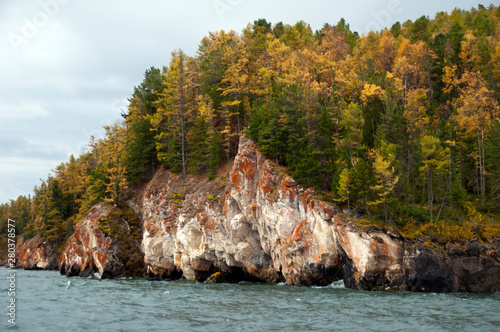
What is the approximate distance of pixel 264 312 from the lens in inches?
773

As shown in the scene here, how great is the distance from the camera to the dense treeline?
3622 cm

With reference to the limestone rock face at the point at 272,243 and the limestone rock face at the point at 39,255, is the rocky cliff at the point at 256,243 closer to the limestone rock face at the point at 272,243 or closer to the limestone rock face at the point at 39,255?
the limestone rock face at the point at 272,243

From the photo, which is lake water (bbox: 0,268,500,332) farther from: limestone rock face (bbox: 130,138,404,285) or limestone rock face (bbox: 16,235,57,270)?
limestone rock face (bbox: 16,235,57,270)

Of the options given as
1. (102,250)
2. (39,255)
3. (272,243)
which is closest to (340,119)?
(272,243)

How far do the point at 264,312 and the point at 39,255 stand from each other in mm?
80674

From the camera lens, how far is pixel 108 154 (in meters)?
62.9

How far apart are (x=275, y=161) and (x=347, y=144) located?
904 centimetres

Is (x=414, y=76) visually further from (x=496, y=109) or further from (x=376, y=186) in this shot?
(x=376, y=186)

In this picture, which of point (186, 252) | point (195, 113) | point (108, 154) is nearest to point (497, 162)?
point (186, 252)

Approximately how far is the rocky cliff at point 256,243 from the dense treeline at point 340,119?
283cm

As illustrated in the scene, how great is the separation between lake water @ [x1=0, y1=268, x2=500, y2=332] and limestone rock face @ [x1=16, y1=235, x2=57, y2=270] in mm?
62852

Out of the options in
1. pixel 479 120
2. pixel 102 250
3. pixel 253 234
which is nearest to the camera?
pixel 253 234

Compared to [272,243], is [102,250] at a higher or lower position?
lower

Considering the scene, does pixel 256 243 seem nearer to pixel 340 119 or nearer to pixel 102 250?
pixel 340 119
